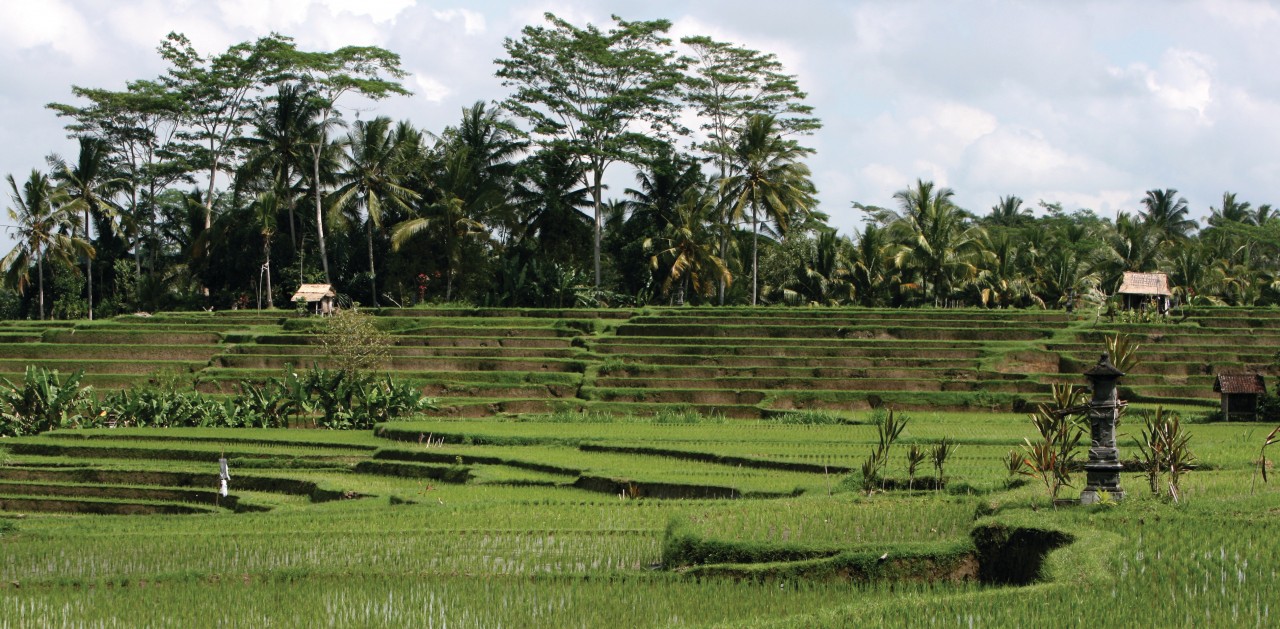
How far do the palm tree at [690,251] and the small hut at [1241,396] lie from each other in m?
16.5

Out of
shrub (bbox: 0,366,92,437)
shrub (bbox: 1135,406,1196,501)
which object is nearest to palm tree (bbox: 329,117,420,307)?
shrub (bbox: 0,366,92,437)

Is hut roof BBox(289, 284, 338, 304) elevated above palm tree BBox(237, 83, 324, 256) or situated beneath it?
situated beneath

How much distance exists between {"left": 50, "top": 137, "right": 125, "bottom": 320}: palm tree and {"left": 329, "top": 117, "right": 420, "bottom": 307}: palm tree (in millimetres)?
7401

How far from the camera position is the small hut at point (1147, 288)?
110ft

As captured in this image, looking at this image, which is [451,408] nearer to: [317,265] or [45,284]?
[317,265]

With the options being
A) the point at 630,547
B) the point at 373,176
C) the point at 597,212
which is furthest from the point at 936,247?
the point at 630,547

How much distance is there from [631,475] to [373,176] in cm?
2555

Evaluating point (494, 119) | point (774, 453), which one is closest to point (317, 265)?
point (494, 119)

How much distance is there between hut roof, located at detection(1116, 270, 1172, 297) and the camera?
3341 centimetres

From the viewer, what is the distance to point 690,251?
36.5 m

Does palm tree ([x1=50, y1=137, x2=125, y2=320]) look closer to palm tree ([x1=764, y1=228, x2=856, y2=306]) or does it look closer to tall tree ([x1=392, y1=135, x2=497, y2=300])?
tall tree ([x1=392, y1=135, x2=497, y2=300])

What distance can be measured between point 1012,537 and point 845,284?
30301 millimetres

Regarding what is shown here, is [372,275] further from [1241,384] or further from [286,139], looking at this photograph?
[1241,384]

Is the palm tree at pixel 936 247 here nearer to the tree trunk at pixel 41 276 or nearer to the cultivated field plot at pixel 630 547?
the cultivated field plot at pixel 630 547
